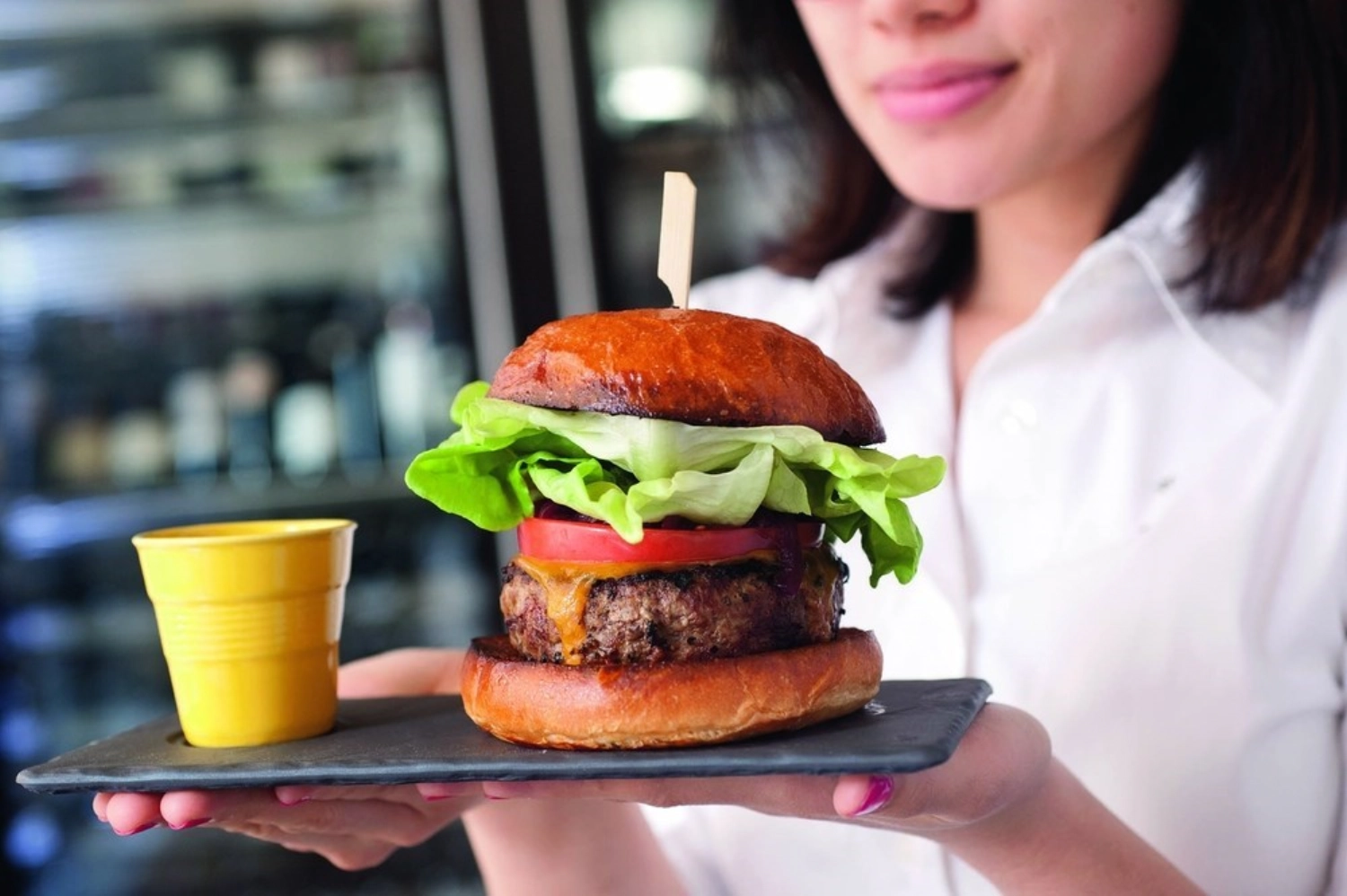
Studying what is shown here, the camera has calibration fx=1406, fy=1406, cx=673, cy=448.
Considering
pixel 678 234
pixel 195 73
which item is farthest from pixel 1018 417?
pixel 195 73

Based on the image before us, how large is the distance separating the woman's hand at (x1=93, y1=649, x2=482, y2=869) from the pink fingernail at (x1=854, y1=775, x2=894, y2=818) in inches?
13.2

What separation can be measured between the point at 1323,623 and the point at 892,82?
0.75 meters

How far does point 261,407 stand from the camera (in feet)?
11.3

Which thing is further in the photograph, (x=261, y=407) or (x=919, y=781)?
(x=261, y=407)

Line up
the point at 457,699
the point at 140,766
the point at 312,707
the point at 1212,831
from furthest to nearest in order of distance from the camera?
the point at 1212,831
the point at 457,699
the point at 312,707
the point at 140,766

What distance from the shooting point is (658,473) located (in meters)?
1.10

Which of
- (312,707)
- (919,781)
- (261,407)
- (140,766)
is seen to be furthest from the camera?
(261,407)

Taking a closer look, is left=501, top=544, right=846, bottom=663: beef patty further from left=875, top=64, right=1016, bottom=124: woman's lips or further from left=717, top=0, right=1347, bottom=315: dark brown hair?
left=717, top=0, right=1347, bottom=315: dark brown hair

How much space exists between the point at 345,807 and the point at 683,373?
0.50m

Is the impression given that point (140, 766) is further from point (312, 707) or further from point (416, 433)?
point (416, 433)

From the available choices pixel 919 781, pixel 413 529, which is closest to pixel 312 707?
pixel 919 781

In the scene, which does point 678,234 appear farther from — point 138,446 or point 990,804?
point 138,446

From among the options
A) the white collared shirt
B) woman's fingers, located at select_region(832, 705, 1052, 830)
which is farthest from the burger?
the white collared shirt

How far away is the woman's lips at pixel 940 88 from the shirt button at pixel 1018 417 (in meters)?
0.36
